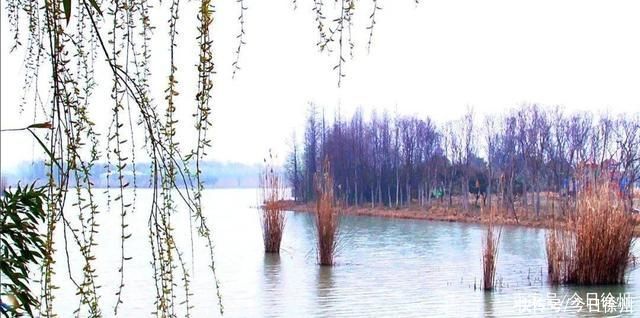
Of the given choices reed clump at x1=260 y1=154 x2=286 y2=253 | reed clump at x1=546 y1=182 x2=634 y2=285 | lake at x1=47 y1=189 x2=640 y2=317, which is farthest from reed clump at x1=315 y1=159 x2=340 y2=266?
reed clump at x1=546 y1=182 x2=634 y2=285

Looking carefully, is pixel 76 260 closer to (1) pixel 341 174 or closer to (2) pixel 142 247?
(2) pixel 142 247

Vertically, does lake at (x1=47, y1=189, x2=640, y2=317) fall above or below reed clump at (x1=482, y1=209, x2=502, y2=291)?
below

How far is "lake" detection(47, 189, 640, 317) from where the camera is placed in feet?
17.0

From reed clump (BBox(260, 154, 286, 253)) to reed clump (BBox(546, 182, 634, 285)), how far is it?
128 inches

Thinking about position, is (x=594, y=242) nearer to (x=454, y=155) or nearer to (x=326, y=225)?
(x=326, y=225)

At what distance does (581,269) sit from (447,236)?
626 centimetres

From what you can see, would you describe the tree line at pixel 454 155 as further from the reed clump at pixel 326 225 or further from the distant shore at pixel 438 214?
the reed clump at pixel 326 225

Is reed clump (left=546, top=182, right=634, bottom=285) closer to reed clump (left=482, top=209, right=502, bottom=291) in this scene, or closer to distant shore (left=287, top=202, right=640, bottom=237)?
reed clump (left=482, top=209, right=502, bottom=291)

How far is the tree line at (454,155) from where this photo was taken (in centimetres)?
1789

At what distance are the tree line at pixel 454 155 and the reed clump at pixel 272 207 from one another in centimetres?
758

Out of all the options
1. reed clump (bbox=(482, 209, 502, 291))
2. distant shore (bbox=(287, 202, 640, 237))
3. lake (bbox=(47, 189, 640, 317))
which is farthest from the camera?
distant shore (bbox=(287, 202, 640, 237))

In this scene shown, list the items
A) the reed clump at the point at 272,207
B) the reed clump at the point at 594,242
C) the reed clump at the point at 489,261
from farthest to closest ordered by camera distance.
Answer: the reed clump at the point at 272,207 → the reed clump at the point at 594,242 → the reed clump at the point at 489,261

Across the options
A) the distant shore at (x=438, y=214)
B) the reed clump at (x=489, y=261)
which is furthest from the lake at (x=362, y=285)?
the distant shore at (x=438, y=214)

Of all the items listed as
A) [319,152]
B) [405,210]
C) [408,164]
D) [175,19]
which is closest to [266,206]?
[175,19]
